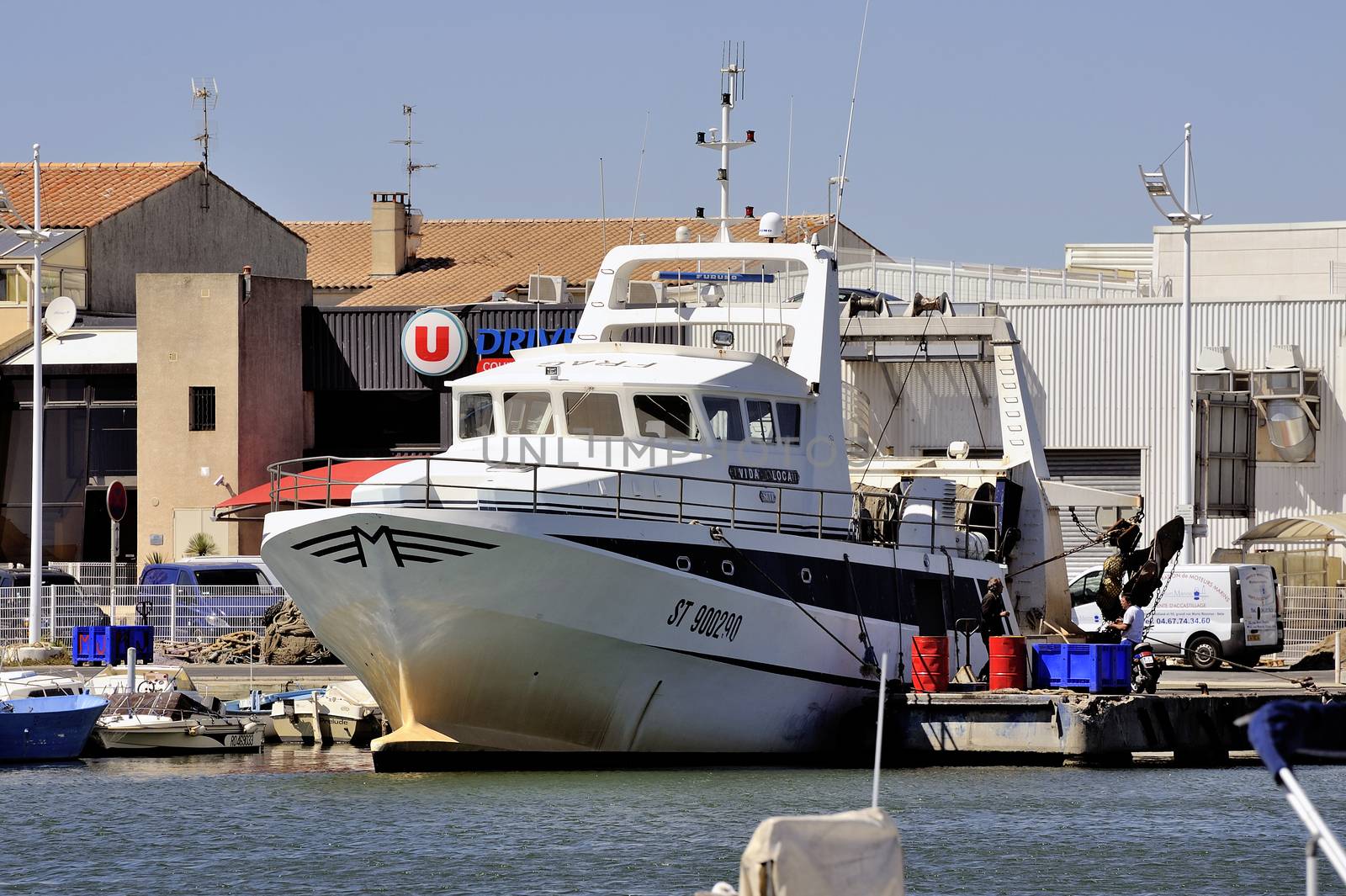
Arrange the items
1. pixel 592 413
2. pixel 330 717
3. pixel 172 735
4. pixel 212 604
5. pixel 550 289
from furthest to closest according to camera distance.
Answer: pixel 550 289, pixel 212 604, pixel 330 717, pixel 172 735, pixel 592 413

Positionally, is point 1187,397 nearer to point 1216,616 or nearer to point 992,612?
point 1216,616

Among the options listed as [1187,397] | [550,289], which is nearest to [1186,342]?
[1187,397]

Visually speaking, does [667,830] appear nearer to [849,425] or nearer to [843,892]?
[843,892]

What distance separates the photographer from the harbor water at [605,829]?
17359 millimetres

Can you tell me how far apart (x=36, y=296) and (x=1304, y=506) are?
85.6ft

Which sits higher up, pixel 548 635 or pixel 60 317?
pixel 60 317

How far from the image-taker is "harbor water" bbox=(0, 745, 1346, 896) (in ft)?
57.0

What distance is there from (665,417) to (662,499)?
1305 mm

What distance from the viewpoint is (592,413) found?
959 inches

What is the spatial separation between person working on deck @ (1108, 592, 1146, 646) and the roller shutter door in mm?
18734

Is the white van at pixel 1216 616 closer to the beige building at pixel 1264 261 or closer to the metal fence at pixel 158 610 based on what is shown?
the beige building at pixel 1264 261

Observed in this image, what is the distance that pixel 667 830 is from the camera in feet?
63.5

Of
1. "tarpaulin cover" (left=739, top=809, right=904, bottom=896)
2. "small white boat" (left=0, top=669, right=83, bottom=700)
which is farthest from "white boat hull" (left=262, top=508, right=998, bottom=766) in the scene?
"tarpaulin cover" (left=739, top=809, right=904, bottom=896)

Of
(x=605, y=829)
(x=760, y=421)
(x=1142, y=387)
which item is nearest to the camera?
(x=605, y=829)
